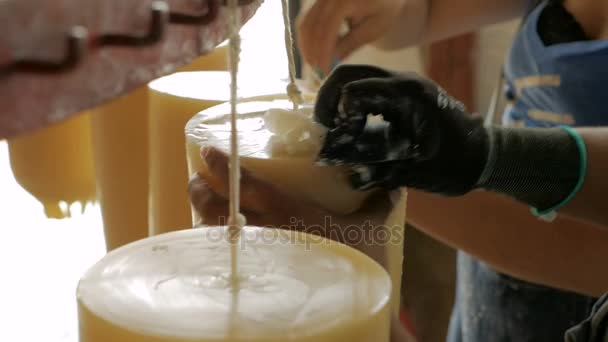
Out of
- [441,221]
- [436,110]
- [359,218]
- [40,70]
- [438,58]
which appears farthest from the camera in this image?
[438,58]

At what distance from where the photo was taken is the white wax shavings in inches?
19.2

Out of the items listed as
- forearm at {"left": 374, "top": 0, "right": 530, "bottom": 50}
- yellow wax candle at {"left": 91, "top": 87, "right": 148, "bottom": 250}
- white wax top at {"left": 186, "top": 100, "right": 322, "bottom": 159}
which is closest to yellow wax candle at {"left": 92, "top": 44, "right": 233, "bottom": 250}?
yellow wax candle at {"left": 91, "top": 87, "right": 148, "bottom": 250}

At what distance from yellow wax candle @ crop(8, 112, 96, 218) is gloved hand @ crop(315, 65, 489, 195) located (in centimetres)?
22

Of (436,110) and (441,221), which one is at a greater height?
(436,110)

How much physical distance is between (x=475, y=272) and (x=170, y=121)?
2.39 ft

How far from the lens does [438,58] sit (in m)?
1.76

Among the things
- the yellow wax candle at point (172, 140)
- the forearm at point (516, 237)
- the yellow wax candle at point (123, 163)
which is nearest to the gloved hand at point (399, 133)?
the yellow wax candle at point (172, 140)

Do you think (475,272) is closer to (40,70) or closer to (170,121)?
(170,121)

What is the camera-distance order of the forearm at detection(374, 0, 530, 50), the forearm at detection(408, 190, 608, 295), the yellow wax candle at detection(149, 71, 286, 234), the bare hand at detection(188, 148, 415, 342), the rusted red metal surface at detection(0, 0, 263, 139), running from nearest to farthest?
the rusted red metal surface at detection(0, 0, 263, 139) < the bare hand at detection(188, 148, 415, 342) < the yellow wax candle at detection(149, 71, 286, 234) < the forearm at detection(408, 190, 608, 295) < the forearm at detection(374, 0, 530, 50)

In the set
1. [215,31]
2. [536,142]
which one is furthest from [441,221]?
[215,31]

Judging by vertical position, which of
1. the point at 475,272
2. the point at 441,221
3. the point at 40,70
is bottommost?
the point at 475,272

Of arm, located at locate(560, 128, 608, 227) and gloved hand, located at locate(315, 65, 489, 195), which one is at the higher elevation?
gloved hand, located at locate(315, 65, 489, 195)

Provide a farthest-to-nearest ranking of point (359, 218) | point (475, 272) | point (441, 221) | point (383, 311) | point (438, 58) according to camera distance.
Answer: point (438, 58) → point (475, 272) → point (441, 221) → point (359, 218) → point (383, 311)
